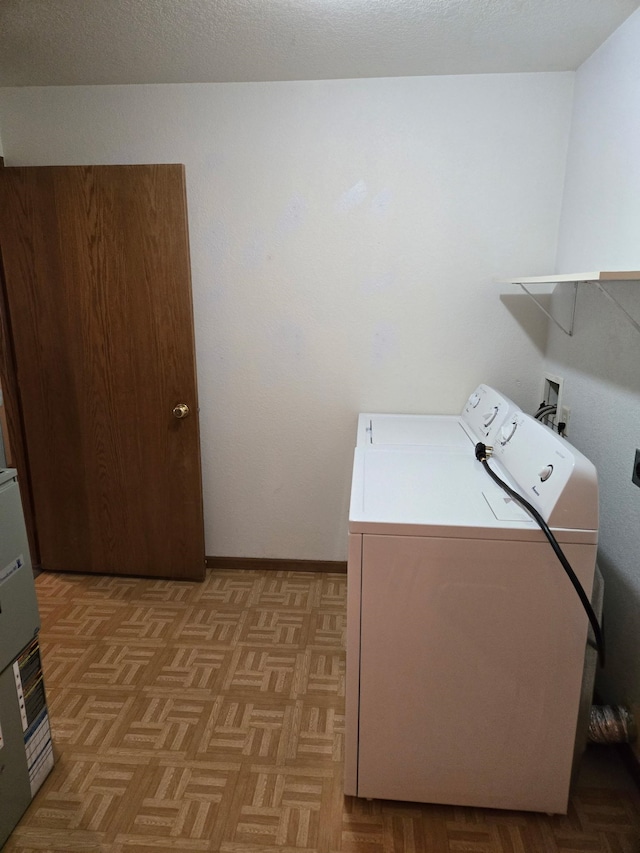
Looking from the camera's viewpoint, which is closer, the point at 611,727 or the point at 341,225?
the point at 611,727

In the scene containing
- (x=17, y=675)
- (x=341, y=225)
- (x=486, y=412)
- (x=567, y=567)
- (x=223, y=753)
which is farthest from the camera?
(x=341, y=225)

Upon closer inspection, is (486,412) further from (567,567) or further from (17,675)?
(17,675)

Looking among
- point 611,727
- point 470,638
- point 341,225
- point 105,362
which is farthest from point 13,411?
point 611,727

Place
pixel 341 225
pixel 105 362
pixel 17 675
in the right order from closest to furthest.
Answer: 1. pixel 17 675
2. pixel 341 225
3. pixel 105 362

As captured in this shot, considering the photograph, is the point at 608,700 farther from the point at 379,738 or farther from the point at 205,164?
the point at 205,164

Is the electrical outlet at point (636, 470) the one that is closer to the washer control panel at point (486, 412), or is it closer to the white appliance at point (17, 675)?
the washer control panel at point (486, 412)

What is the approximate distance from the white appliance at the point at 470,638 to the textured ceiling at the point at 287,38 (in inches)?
52.1

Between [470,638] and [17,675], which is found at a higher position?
[470,638]

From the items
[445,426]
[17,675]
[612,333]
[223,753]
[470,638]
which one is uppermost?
[612,333]

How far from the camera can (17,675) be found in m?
1.41

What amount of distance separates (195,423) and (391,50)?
5.42 ft

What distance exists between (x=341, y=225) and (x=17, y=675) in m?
1.97

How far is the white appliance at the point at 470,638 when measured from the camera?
4.18ft

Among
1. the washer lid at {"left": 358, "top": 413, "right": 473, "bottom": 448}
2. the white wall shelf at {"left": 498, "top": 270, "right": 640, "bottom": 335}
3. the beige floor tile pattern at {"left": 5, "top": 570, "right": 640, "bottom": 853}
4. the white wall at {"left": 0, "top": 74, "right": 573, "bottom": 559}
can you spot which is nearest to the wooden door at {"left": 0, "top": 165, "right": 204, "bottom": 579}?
the white wall at {"left": 0, "top": 74, "right": 573, "bottom": 559}
